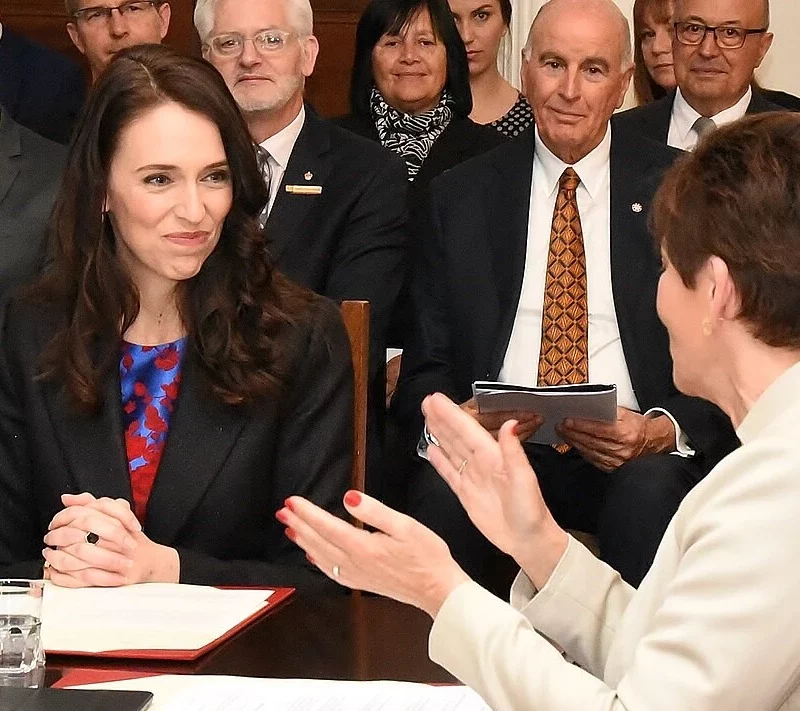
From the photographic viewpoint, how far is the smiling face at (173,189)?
2523 mm

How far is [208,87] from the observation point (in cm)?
255

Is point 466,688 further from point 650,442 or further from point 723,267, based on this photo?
point 650,442

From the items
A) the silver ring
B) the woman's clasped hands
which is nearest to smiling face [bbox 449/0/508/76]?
the silver ring

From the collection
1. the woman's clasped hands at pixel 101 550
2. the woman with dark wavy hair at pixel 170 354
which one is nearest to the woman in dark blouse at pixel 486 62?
the woman with dark wavy hair at pixel 170 354

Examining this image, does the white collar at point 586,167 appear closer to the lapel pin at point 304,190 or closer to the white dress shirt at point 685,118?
the lapel pin at point 304,190

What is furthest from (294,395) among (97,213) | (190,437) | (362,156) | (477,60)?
(477,60)

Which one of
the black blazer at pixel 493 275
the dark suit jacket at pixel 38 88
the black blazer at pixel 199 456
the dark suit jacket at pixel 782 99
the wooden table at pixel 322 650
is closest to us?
the wooden table at pixel 322 650

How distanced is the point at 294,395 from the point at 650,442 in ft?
3.37

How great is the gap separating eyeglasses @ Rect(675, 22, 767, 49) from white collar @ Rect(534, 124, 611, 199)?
0.77 m

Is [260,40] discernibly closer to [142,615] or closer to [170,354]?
[170,354]

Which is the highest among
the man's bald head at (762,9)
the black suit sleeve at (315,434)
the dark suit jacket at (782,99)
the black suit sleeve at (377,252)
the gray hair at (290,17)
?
the man's bald head at (762,9)

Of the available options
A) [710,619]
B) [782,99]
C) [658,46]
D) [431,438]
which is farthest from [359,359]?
[658,46]

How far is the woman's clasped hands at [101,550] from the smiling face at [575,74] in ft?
5.93

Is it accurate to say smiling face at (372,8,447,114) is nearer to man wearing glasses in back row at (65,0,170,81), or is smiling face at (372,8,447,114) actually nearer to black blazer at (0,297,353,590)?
man wearing glasses in back row at (65,0,170,81)
